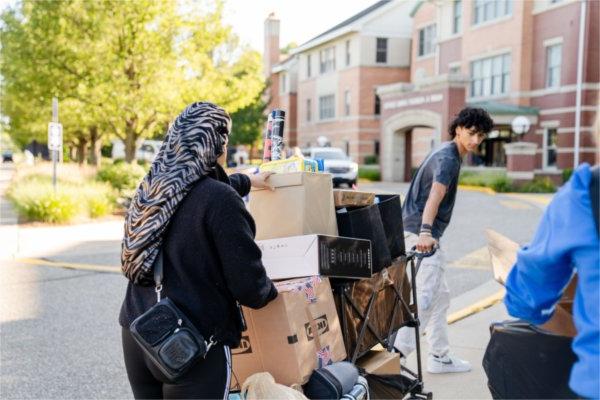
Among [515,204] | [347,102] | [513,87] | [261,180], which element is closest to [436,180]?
[261,180]

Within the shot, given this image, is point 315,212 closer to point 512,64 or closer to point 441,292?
point 441,292

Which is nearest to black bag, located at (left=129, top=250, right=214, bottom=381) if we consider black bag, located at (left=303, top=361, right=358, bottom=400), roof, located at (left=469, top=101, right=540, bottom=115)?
black bag, located at (left=303, top=361, right=358, bottom=400)

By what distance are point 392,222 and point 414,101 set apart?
29.9 metres

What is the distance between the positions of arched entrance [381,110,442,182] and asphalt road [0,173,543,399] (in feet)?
72.3

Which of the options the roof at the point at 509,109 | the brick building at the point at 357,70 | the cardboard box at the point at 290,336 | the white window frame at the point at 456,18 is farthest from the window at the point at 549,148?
the cardboard box at the point at 290,336

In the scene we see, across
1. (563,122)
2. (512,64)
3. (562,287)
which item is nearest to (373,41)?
(512,64)

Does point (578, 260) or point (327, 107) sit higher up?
point (327, 107)

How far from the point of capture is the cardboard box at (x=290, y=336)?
2953 millimetres

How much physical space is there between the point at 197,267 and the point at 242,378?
90 centimetres

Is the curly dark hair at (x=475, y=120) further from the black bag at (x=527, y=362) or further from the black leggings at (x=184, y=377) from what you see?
the black leggings at (x=184, y=377)

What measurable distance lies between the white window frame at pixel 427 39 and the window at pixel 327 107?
8986 millimetres

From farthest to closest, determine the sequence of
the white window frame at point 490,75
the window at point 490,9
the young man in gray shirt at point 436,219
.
Result: the white window frame at point 490,75 → the window at point 490,9 → the young man in gray shirt at point 436,219

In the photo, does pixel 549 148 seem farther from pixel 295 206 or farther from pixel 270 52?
pixel 270 52

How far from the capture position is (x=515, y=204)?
19.7 meters
